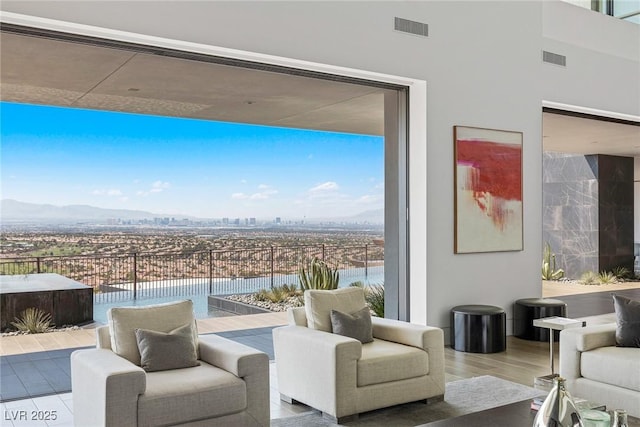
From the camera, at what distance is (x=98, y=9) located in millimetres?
4730

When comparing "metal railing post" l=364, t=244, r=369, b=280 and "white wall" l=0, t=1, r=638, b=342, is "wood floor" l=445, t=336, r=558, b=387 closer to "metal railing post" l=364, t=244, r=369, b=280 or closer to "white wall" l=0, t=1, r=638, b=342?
"white wall" l=0, t=1, r=638, b=342

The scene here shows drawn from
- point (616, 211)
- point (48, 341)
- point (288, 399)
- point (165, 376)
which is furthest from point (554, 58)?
point (616, 211)

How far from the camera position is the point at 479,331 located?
6332mm

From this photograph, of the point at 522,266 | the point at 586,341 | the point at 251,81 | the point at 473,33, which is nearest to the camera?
the point at 586,341

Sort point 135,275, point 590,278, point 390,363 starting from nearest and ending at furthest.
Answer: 1. point 390,363
2. point 135,275
3. point 590,278

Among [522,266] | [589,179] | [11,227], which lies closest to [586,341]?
[522,266]

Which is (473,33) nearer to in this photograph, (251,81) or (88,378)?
(251,81)

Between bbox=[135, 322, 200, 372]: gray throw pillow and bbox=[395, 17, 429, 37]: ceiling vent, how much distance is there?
385cm

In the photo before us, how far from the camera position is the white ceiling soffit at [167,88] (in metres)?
5.55

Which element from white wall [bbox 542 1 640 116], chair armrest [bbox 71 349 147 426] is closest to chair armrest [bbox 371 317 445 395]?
chair armrest [bbox 71 349 147 426]

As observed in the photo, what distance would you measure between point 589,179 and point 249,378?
12.1 metres

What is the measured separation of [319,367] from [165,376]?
1036mm

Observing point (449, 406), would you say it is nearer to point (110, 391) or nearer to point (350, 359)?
point (350, 359)

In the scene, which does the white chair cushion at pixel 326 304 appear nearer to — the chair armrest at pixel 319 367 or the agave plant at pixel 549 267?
the chair armrest at pixel 319 367
